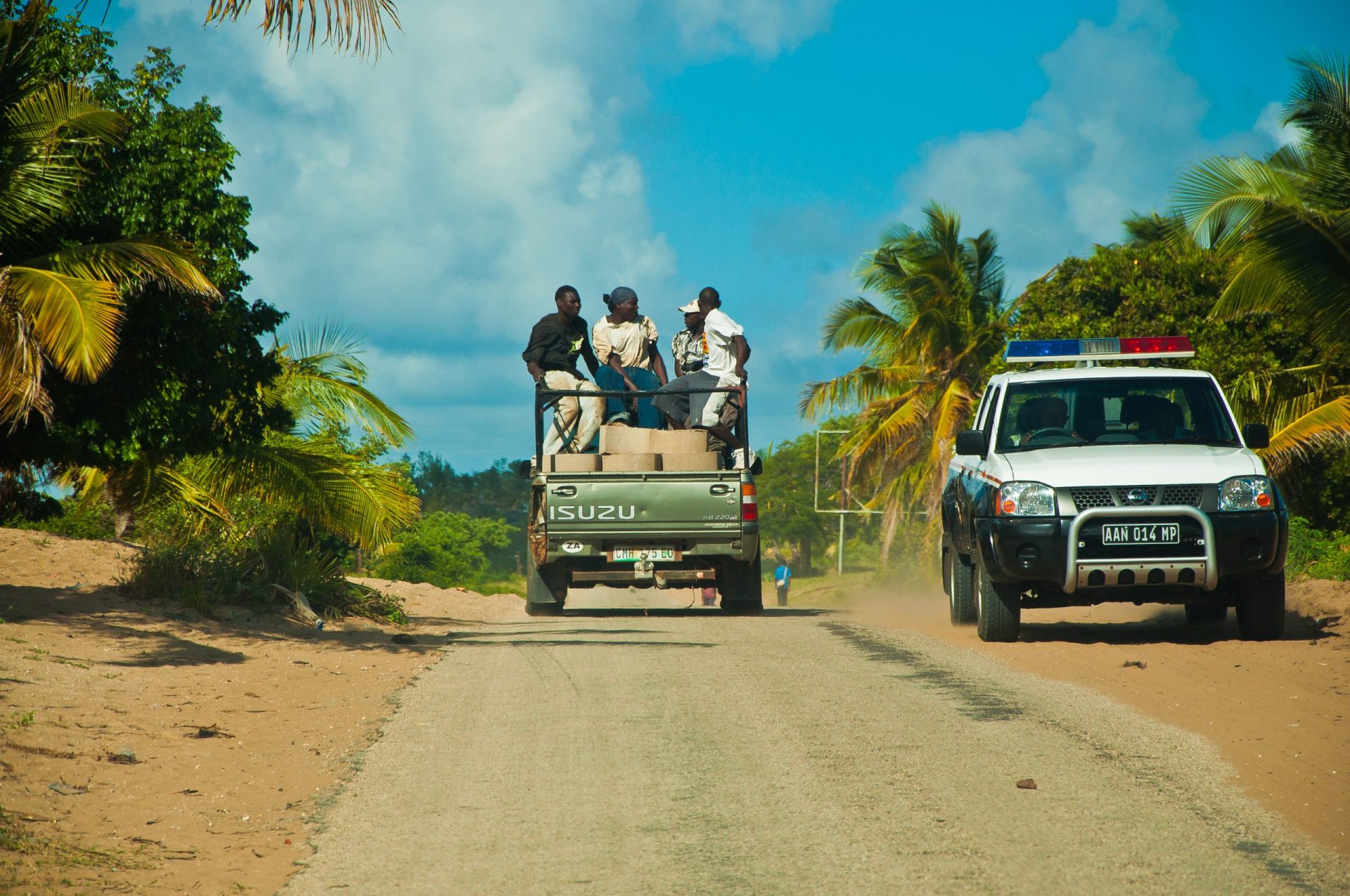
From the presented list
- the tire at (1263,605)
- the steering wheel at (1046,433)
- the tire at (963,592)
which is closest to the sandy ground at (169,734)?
the tire at (963,592)

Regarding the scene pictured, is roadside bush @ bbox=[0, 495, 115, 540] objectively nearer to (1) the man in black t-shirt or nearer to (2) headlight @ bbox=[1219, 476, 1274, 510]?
(1) the man in black t-shirt

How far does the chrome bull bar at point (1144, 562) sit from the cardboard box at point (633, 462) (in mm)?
5195

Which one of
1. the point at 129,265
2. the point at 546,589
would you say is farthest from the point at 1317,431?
the point at 129,265

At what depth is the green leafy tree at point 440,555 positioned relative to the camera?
43.4 metres

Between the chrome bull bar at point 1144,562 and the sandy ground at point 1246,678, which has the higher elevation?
the chrome bull bar at point 1144,562

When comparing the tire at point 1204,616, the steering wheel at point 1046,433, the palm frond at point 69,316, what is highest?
the palm frond at point 69,316

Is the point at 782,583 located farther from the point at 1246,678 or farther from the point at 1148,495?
the point at 1246,678

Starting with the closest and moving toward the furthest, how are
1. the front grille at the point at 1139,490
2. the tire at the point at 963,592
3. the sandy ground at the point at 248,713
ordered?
the sandy ground at the point at 248,713 → the front grille at the point at 1139,490 → the tire at the point at 963,592

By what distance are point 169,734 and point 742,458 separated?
25.1ft

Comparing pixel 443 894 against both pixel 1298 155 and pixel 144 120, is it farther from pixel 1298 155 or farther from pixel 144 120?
pixel 1298 155

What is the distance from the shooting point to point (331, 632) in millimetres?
12102

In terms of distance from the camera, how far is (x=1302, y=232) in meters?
14.7

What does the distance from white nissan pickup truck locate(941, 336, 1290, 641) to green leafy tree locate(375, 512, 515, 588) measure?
2633cm

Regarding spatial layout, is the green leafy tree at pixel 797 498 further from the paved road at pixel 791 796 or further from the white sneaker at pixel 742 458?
the paved road at pixel 791 796
